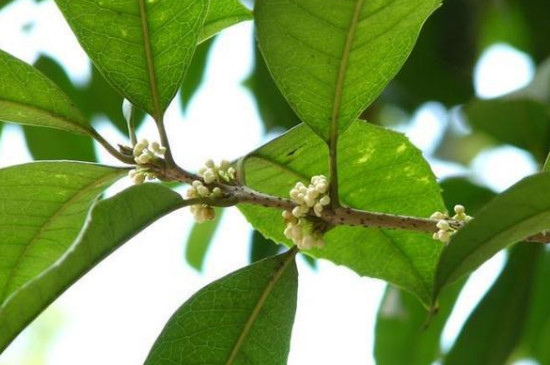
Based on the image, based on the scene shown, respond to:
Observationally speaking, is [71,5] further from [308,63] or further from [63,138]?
[63,138]

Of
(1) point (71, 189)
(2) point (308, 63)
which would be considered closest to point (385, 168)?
(2) point (308, 63)

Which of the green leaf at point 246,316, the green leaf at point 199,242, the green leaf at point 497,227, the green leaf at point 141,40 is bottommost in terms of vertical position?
the green leaf at point 497,227

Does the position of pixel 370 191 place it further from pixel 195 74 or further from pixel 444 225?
pixel 195 74

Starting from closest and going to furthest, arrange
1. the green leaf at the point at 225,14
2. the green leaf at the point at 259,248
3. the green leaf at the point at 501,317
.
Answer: the green leaf at the point at 225,14, the green leaf at the point at 501,317, the green leaf at the point at 259,248

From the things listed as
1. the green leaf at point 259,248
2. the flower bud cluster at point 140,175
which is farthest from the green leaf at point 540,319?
the flower bud cluster at point 140,175

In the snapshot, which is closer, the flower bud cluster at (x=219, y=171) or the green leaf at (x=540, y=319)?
the flower bud cluster at (x=219, y=171)

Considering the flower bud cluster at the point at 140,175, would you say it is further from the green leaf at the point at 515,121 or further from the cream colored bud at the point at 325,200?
the green leaf at the point at 515,121

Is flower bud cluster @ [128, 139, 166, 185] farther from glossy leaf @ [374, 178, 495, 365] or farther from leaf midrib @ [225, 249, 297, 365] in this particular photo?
glossy leaf @ [374, 178, 495, 365]
